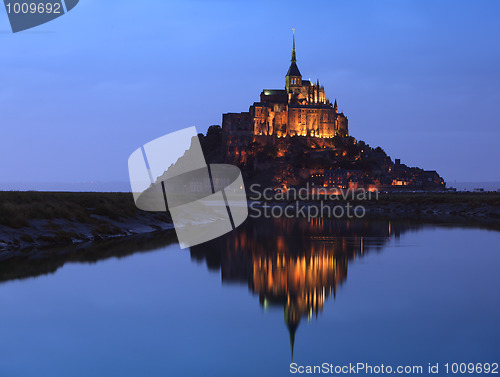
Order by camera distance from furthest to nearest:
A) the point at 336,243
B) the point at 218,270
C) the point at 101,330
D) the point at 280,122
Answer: the point at 280,122 < the point at 336,243 < the point at 218,270 < the point at 101,330

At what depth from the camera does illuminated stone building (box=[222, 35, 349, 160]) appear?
13150 cm

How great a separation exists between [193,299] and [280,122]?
119 meters

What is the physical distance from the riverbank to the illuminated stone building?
93.5 metres

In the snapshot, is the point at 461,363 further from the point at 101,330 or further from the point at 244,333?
the point at 101,330

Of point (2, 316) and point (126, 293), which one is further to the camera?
point (126, 293)

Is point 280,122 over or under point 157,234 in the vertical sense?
over


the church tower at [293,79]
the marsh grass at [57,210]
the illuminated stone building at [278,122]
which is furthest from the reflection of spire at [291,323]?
the church tower at [293,79]

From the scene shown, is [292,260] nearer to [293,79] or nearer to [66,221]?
[66,221]

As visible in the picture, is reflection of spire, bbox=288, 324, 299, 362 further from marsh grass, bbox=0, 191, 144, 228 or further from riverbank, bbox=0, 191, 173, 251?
marsh grass, bbox=0, 191, 144, 228

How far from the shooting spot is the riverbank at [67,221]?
24.1 metres

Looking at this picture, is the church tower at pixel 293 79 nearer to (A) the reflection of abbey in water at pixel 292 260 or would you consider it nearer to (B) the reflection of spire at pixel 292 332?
(A) the reflection of abbey in water at pixel 292 260

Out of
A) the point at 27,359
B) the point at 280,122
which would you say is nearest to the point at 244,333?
the point at 27,359

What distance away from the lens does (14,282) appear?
16422 mm

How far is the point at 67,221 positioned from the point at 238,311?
16547 mm
